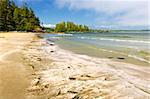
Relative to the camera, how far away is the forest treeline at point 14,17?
280 feet

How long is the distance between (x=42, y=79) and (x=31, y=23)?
342ft

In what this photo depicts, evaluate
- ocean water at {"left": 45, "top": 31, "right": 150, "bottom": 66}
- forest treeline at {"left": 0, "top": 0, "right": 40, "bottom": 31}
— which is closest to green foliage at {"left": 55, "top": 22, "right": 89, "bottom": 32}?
forest treeline at {"left": 0, "top": 0, "right": 40, "bottom": 31}

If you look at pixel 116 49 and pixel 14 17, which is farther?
pixel 14 17

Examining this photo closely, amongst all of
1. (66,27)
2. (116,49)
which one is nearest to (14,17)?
(116,49)

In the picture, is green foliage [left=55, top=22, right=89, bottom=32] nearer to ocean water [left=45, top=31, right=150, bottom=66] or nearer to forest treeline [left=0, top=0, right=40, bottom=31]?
forest treeline [left=0, top=0, right=40, bottom=31]

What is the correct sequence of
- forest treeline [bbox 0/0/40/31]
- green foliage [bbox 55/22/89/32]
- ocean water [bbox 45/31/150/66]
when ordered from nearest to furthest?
ocean water [bbox 45/31/150/66] < forest treeline [bbox 0/0/40/31] < green foliage [bbox 55/22/89/32]

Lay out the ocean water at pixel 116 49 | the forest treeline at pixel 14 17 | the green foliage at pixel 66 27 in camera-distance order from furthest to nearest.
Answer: the green foliage at pixel 66 27 < the forest treeline at pixel 14 17 < the ocean water at pixel 116 49

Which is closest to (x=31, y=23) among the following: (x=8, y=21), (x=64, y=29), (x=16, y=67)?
(x=8, y=21)

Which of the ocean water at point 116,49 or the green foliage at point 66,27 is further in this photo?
the green foliage at point 66,27

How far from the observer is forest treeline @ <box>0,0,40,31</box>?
85.3 metres

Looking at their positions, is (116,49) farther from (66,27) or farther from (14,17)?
(66,27)

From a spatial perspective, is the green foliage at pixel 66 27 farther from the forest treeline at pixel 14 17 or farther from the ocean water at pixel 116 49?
the ocean water at pixel 116 49

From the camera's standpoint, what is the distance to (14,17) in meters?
94.1

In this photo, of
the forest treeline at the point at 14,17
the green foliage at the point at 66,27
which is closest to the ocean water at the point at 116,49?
the forest treeline at the point at 14,17
